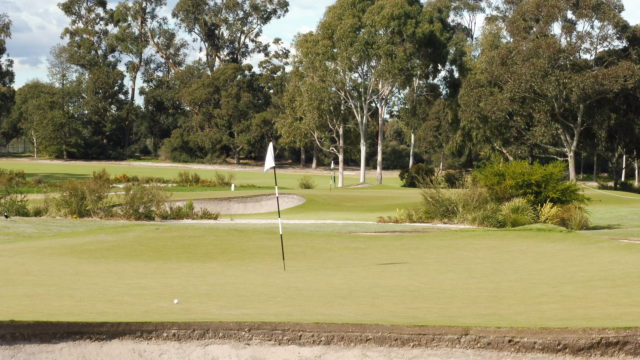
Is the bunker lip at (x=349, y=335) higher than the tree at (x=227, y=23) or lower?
lower

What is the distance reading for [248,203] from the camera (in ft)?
131

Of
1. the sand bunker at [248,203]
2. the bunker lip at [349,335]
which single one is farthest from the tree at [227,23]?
the bunker lip at [349,335]

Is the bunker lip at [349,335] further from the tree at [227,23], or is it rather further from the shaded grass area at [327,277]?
the tree at [227,23]

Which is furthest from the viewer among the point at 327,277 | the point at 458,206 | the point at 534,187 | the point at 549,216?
the point at 534,187

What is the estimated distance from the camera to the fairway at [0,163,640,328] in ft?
32.9

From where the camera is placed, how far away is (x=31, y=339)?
9.15 metres

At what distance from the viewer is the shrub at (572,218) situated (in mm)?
26906

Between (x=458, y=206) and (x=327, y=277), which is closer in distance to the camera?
(x=327, y=277)

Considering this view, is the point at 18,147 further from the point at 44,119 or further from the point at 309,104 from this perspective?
the point at 309,104

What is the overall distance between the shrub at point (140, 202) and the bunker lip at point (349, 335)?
836 inches

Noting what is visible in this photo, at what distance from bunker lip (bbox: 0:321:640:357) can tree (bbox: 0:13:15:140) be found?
102 metres

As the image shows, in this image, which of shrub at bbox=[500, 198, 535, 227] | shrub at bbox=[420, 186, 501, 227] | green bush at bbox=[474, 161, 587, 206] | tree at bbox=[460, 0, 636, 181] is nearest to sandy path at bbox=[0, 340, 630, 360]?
shrub at bbox=[500, 198, 535, 227]

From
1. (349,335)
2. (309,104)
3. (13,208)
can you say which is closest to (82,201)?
(13,208)

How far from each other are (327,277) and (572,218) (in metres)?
15.9
